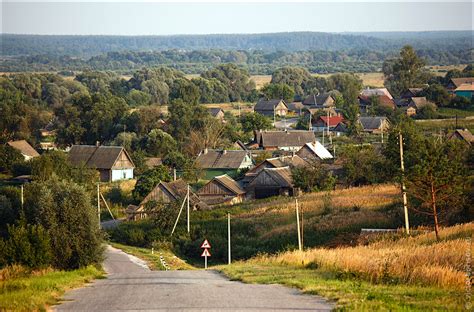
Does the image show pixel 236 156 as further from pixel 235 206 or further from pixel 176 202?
pixel 176 202

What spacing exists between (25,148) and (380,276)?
5124 cm

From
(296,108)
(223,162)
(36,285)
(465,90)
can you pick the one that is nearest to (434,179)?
(36,285)

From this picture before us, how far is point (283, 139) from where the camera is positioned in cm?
6731

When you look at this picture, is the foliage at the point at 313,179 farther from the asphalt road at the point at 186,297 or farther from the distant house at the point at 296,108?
the distant house at the point at 296,108

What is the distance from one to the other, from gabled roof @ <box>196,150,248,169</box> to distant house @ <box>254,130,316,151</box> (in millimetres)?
9833

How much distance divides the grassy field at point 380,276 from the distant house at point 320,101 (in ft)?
266

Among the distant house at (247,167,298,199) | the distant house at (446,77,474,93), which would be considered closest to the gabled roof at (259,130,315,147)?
the distant house at (247,167,298,199)

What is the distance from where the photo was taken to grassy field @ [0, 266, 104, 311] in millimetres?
12586

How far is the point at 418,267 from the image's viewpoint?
566 inches

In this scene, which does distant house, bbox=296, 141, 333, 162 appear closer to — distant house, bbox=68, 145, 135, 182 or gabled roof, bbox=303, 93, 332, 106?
distant house, bbox=68, 145, 135, 182

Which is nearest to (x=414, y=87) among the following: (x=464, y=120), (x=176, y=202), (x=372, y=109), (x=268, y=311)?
(x=372, y=109)

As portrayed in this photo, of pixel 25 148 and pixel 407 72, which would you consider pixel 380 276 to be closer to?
pixel 25 148

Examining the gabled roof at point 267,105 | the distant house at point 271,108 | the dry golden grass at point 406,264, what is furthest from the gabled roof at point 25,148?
the dry golden grass at point 406,264

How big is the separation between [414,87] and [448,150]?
6156 centimetres
